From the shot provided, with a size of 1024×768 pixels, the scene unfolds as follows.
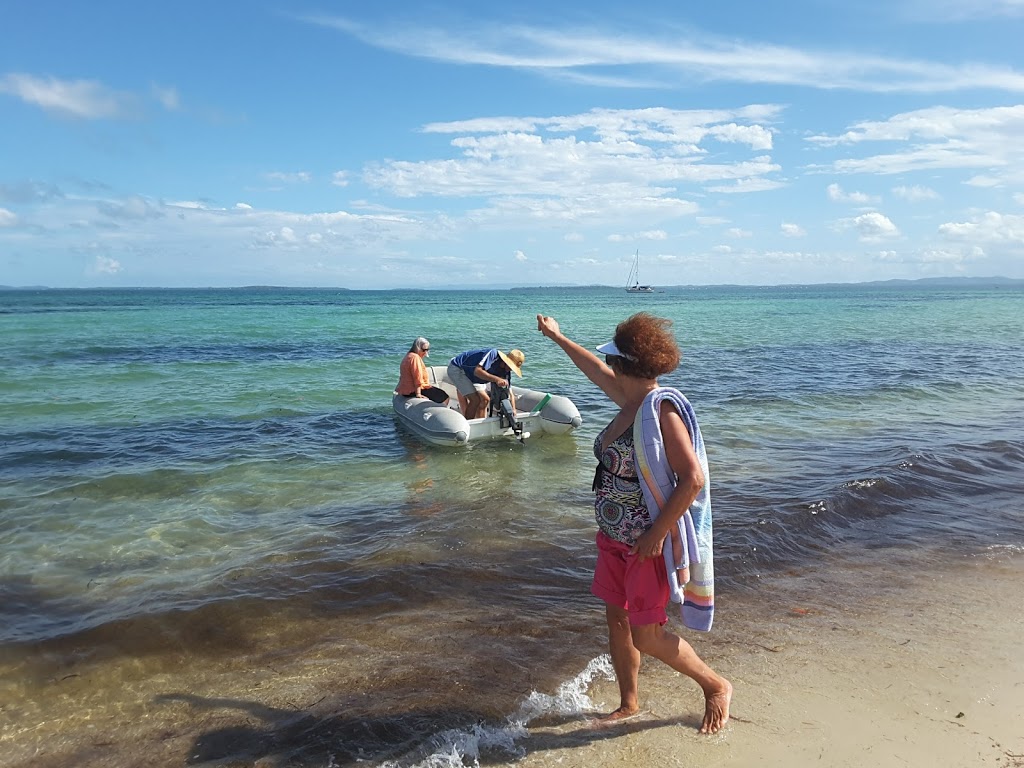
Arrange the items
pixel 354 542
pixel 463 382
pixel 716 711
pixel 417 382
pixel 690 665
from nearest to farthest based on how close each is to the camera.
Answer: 1. pixel 690 665
2. pixel 716 711
3. pixel 354 542
4. pixel 463 382
5. pixel 417 382

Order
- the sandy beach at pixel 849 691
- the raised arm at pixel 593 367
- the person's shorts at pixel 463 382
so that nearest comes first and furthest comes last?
the sandy beach at pixel 849 691 < the raised arm at pixel 593 367 < the person's shorts at pixel 463 382

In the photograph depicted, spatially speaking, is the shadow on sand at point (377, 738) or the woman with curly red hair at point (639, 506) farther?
the shadow on sand at point (377, 738)

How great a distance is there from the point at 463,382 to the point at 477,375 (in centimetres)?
46

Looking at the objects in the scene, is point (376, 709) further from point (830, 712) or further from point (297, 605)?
point (830, 712)

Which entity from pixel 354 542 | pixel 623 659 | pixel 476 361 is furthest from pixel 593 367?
pixel 476 361

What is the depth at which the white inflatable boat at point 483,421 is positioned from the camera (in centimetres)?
1005

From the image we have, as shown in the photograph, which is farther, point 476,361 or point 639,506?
point 476,361

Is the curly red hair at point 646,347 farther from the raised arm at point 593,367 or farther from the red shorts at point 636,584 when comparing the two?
the red shorts at point 636,584

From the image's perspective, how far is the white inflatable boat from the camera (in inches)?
396

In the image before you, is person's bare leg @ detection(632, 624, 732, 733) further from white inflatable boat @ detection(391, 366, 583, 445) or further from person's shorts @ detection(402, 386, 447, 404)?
person's shorts @ detection(402, 386, 447, 404)

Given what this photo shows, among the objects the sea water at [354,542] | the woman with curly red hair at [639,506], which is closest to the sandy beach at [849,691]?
the woman with curly red hair at [639,506]

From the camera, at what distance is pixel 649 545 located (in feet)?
9.29

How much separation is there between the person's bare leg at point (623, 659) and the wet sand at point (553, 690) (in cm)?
9

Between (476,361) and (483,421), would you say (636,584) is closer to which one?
→ (483,421)
